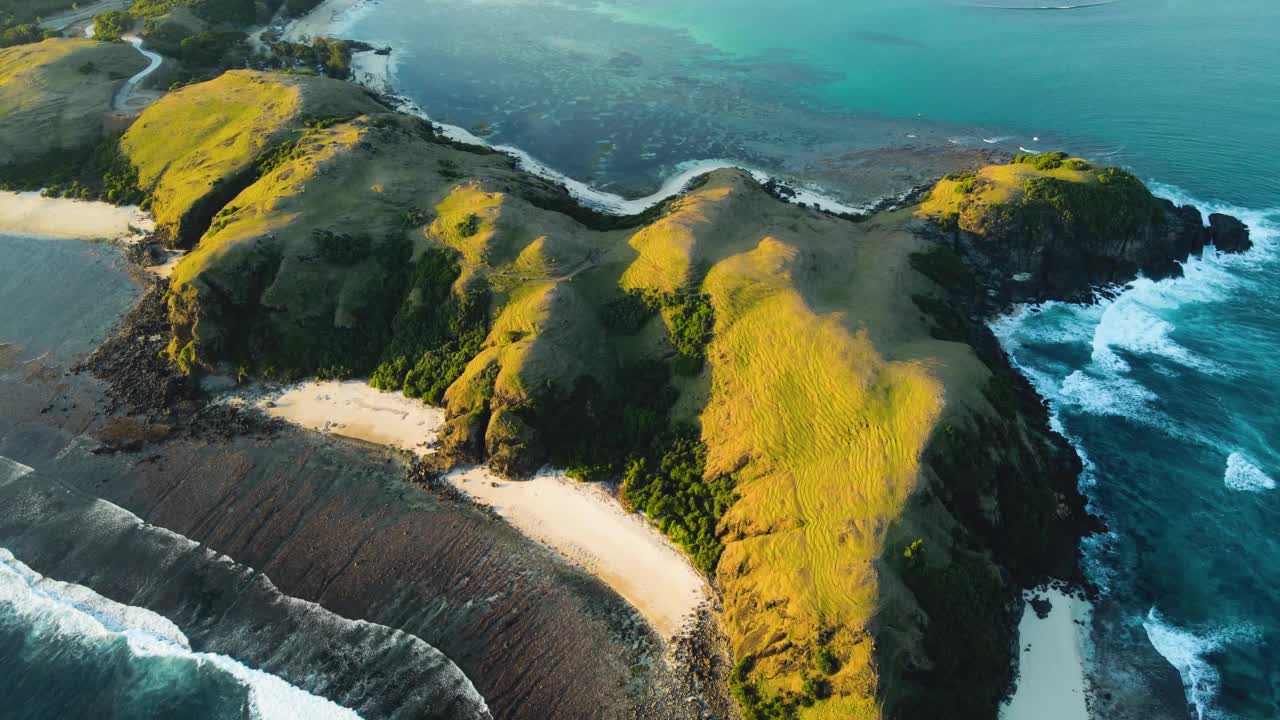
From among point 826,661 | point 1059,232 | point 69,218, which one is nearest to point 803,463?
point 826,661

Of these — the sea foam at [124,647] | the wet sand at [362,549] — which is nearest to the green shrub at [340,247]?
the wet sand at [362,549]

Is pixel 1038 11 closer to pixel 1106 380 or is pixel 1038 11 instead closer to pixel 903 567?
pixel 1106 380

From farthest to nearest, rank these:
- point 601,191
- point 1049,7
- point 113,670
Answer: point 1049,7, point 601,191, point 113,670

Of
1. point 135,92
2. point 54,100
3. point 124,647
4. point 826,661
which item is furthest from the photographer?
point 135,92

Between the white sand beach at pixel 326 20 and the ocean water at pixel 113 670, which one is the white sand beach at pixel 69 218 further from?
the white sand beach at pixel 326 20

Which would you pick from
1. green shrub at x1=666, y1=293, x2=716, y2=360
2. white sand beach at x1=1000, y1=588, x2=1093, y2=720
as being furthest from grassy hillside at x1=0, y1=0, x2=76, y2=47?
white sand beach at x1=1000, y1=588, x2=1093, y2=720

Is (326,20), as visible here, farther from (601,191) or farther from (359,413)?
(359,413)
